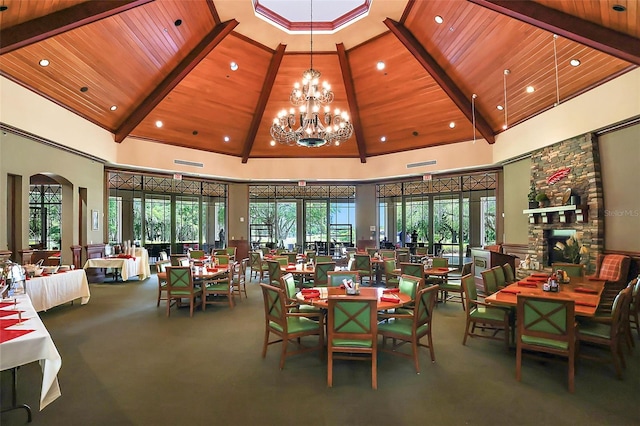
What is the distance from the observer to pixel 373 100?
37.1 ft

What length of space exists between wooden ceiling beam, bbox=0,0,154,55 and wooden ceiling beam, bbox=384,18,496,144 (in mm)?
5490

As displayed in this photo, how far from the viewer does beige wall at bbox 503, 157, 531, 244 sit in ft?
32.6

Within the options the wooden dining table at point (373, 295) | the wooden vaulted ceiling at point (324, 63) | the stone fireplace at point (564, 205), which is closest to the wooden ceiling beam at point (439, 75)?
the wooden vaulted ceiling at point (324, 63)

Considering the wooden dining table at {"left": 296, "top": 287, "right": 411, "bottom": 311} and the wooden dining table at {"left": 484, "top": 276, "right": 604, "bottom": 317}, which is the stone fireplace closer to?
the wooden dining table at {"left": 484, "top": 276, "right": 604, "bottom": 317}

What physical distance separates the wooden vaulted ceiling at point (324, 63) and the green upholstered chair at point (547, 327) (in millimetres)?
4319

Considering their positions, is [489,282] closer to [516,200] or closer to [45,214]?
[516,200]

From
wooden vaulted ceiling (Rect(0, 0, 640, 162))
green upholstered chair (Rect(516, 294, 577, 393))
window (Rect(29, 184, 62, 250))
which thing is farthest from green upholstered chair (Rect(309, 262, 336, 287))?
window (Rect(29, 184, 62, 250))

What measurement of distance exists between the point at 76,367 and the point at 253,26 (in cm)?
766

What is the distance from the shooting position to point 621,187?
6891 mm

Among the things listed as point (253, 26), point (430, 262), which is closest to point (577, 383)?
point (430, 262)

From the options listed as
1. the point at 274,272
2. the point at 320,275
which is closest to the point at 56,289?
the point at 274,272

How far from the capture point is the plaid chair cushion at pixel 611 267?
649 cm

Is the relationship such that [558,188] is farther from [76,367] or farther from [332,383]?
[76,367]

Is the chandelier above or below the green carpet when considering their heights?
above
